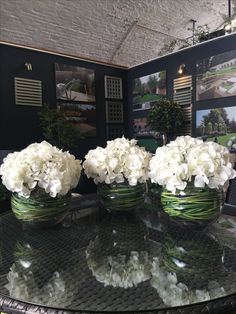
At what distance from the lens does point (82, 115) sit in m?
4.93

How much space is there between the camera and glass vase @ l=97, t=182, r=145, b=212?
1.29 metres

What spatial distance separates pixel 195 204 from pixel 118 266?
14.6 inches

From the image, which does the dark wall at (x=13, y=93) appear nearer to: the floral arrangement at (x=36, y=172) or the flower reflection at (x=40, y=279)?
the floral arrangement at (x=36, y=172)

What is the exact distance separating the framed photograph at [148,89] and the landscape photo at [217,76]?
2.43 feet

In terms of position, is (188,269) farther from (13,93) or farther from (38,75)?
(38,75)

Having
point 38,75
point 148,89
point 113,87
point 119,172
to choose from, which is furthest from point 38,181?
point 113,87

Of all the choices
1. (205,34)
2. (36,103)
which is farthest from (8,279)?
(205,34)

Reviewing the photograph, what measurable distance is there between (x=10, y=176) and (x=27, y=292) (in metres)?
0.49

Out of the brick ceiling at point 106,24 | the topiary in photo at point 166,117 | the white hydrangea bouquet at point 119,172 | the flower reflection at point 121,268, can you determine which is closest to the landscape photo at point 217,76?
the topiary in photo at point 166,117

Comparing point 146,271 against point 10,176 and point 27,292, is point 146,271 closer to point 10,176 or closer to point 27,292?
point 27,292

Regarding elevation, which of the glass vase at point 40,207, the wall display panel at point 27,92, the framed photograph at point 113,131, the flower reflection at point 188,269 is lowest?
the flower reflection at point 188,269

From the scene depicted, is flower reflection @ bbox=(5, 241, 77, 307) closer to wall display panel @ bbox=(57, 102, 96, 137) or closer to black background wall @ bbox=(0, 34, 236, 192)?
black background wall @ bbox=(0, 34, 236, 192)

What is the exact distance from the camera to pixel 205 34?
13.8 feet

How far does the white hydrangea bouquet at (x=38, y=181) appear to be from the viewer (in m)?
1.09
